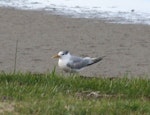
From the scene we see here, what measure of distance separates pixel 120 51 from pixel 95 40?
1.37m

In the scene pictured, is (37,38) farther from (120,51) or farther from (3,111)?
(3,111)

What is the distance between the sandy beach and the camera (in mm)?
14070

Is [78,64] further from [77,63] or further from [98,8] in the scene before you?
[98,8]

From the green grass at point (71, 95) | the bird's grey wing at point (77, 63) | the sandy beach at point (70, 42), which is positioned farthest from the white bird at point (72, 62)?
the green grass at point (71, 95)

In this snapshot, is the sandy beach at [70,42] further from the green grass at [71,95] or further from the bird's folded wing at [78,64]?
the green grass at [71,95]

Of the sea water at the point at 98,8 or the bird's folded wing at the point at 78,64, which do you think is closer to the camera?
the bird's folded wing at the point at 78,64

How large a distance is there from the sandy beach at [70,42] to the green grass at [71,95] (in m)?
4.07

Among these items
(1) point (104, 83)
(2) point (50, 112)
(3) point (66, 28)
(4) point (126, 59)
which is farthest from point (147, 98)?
(3) point (66, 28)

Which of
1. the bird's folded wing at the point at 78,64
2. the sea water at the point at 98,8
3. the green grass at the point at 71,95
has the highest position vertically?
the green grass at the point at 71,95

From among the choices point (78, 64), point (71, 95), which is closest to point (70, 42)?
point (78, 64)

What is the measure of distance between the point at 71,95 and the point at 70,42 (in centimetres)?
832

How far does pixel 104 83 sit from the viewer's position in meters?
8.97

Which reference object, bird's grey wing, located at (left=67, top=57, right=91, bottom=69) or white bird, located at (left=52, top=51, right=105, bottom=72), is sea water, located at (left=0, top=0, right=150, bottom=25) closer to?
white bird, located at (left=52, top=51, right=105, bottom=72)

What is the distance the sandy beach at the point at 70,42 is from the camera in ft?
46.2
